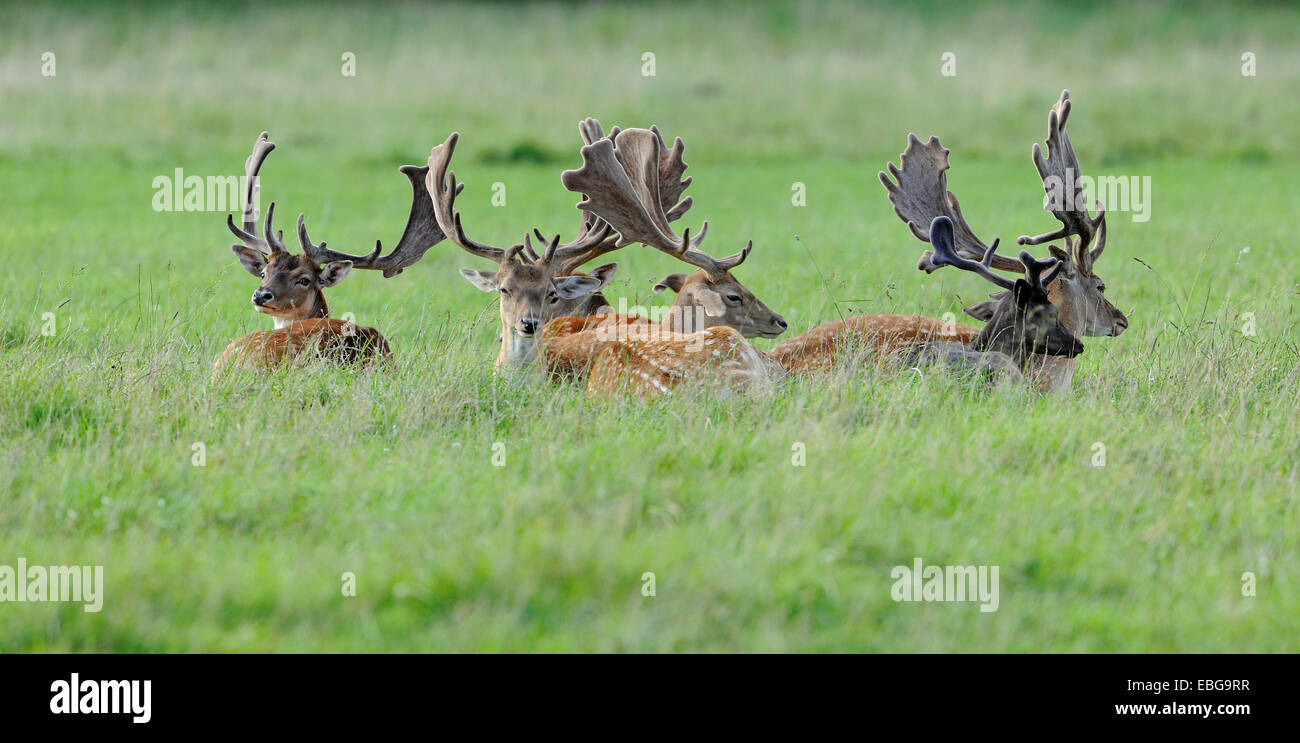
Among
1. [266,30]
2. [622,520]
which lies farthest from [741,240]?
[266,30]

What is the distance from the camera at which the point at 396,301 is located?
11266 millimetres

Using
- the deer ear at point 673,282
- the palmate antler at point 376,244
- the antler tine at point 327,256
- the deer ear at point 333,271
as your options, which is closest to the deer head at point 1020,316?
the deer ear at point 673,282

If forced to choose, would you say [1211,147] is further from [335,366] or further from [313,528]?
[313,528]

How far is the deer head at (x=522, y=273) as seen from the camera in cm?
830

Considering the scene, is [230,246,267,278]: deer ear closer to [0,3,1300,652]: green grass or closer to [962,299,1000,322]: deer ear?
[0,3,1300,652]: green grass

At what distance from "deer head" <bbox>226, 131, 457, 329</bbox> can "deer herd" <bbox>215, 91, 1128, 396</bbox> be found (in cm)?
1

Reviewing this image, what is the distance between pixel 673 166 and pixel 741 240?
552 centimetres

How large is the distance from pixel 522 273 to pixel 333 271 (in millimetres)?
Result: 1400

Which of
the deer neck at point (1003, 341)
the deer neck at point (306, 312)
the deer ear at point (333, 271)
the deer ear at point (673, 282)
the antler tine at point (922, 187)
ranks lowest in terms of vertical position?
the deer neck at point (1003, 341)

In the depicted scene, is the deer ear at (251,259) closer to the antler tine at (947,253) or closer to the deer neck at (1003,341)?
the antler tine at (947,253)

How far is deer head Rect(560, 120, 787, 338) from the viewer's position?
8.63m

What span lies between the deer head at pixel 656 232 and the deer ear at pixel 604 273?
185 mm
